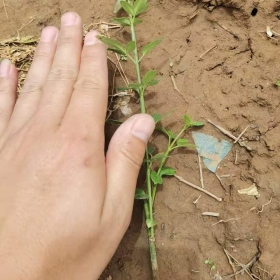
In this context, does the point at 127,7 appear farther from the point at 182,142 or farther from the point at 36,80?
the point at 182,142

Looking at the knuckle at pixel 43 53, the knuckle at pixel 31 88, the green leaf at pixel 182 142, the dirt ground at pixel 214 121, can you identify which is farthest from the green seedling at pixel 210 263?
the knuckle at pixel 43 53

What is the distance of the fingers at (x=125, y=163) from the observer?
167 cm

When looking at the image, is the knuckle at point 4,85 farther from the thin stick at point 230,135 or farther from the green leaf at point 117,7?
the thin stick at point 230,135

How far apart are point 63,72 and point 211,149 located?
863 mm

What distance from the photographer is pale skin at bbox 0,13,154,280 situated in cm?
153

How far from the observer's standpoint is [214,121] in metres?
2.03

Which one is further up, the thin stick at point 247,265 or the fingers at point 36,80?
the fingers at point 36,80

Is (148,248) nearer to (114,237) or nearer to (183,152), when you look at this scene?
(114,237)

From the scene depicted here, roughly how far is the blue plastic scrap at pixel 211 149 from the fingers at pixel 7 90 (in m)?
1.00

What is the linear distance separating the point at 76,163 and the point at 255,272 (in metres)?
1.02

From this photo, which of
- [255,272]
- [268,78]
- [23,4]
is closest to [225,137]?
[268,78]

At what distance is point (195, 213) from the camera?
1.95 meters

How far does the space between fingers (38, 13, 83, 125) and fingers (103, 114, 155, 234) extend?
0.33m

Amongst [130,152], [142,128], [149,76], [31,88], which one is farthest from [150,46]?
[31,88]
